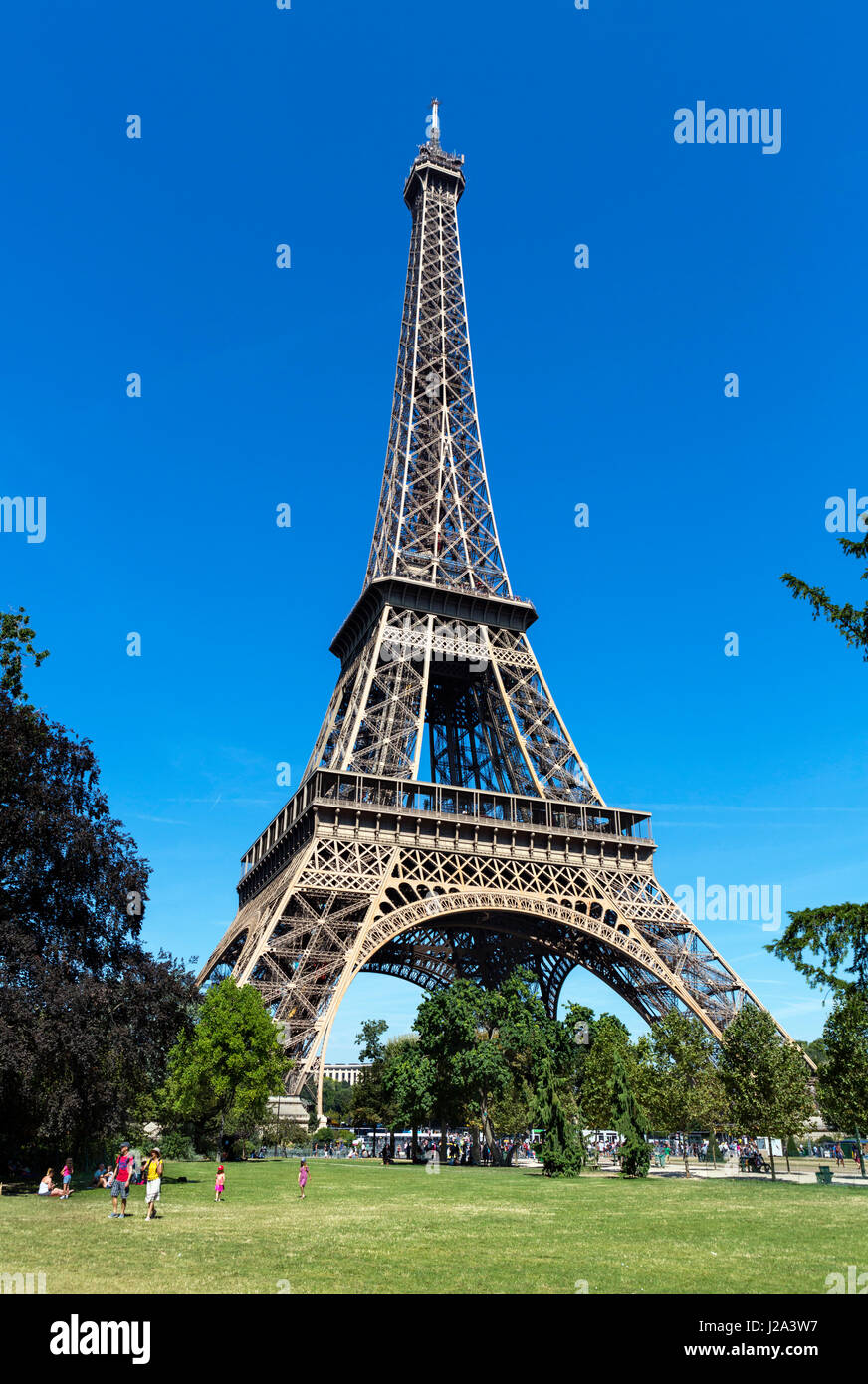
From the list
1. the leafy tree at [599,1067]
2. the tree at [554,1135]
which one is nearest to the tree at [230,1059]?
the tree at [554,1135]

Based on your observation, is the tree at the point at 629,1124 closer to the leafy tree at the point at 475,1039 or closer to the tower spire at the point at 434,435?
the leafy tree at the point at 475,1039

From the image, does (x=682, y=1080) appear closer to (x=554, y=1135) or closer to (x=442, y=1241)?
(x=554, y=1135)

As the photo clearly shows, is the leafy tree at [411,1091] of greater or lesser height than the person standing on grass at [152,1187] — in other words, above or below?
below

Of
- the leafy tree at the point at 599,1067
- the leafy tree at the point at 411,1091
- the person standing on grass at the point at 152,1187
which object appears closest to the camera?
the person standing on grass at the point at 152,1187

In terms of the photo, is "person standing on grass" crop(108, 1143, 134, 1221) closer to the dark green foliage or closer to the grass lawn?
the grass lawn

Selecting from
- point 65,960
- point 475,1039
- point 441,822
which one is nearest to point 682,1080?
point 475,1039

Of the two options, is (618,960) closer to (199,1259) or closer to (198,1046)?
(198,1046)
